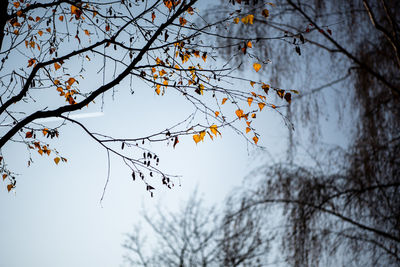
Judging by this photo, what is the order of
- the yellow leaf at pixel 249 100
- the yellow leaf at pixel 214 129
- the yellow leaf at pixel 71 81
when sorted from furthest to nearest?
the yellow leaf at pixel 71 81, the yellow leaf at pixel 214 129, the yellow leaf at pixel 249 100

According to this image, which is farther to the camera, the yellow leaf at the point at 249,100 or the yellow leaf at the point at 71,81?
the yellow leaf at the point at 71,81

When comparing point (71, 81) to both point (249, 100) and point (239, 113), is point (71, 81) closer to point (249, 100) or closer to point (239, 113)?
point (239, 113)

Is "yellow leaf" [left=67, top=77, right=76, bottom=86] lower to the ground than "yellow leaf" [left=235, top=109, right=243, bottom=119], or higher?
higher

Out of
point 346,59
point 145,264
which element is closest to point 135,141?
point 346,59

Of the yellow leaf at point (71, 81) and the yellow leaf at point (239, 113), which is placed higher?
the yellow leaf at point (71, 81)

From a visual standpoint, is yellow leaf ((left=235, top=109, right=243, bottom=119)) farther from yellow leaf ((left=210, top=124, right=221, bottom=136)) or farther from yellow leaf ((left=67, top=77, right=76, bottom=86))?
yellow leaf ((left=67, top=77, right=76, bottom=86))

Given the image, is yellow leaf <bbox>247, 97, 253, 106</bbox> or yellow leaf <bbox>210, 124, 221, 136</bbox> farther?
yellow leaf <bbox>210, 124, 221, 136</bbox>

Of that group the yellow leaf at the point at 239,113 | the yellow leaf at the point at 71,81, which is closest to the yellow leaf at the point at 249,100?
the yellow leaf at the point at 239,113

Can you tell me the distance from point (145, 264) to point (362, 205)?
10.9 m

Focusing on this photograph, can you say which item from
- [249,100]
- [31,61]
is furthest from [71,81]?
[249,100]

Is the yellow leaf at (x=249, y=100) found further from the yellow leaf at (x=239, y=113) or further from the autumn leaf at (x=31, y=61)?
the autumn leaf at (x=31, y=61)

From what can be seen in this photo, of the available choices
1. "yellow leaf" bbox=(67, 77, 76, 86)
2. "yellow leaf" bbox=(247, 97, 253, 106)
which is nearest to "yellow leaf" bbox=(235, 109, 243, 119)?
"yellow leaf" bbox=(247, 97, 253, 106)

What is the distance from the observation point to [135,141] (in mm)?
2355

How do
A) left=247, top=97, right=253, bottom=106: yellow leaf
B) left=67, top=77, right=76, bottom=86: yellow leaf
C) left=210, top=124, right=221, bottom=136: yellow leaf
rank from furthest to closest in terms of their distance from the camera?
left=67, top=77, right=76, bottom=86: yellow leaf < left=210, top=124, right=221, bottom=136: yellow leaf < left=247, top=97, right=253, bottom=106: yellow leaf
